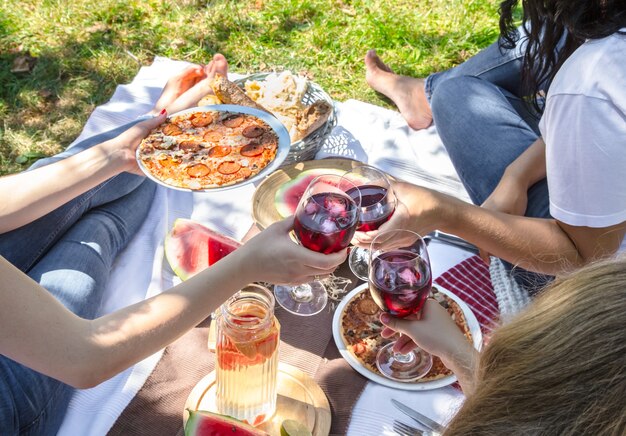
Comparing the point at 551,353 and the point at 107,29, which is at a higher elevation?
the point at 551,353

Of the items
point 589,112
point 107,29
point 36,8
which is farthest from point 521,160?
point 36,8

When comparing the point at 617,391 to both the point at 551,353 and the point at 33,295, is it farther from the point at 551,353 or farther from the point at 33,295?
the point at 33,295

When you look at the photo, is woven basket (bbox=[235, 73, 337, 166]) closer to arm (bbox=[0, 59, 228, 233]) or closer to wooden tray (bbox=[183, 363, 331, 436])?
arm (bbox=[0, 59, 228, 233])

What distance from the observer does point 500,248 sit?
2463 mm

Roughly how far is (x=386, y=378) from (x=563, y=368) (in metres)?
1.12

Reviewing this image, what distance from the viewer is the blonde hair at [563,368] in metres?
1.16

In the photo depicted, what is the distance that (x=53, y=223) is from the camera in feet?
9.12

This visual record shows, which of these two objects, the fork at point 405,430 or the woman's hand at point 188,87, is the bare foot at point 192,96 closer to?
the woman's hand at point 188,87

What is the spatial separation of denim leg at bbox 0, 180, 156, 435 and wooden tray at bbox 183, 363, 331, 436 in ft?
1.62

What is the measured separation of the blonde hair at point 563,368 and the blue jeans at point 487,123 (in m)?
1.43

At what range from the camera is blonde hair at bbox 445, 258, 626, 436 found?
116 centimetres

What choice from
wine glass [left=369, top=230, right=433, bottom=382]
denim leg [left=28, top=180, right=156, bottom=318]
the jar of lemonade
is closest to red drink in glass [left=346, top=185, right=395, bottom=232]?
wine glass [left=369, top=230, right=433, bottom=382]

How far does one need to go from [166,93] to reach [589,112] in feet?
7.69

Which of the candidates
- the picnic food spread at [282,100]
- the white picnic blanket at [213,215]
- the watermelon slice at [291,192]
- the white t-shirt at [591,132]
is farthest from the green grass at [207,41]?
the white t-shirt at [591,132]
